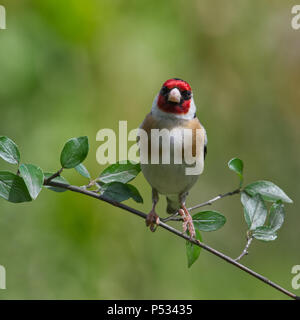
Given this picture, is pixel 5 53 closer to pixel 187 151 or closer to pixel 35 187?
pixel 187 151

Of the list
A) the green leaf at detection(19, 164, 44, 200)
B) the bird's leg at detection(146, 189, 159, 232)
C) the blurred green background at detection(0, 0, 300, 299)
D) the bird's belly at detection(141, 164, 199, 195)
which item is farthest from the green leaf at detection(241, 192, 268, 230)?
the blurred green background at detection(0, 0, 300, 299)

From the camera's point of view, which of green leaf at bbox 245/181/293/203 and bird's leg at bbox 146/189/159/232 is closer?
green leaf at bbox 245/181/293/203

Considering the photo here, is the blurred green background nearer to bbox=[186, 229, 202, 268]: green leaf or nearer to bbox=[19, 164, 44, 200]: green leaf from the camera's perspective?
bbox=[186, 229, 202, 268]: green leaf

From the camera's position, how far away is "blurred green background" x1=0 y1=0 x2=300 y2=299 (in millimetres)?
2902

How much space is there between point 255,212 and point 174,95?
74 centimetres

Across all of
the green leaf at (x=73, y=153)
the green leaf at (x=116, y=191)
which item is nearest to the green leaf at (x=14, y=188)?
the green leaf at (x=73, y=153)

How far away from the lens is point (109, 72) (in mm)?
3490

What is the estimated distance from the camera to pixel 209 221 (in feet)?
6.15

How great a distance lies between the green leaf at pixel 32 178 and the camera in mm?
1490

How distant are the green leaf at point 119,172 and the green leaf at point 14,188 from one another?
327mm

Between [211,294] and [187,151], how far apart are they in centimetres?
143

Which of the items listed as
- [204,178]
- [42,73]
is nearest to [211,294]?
[204,178]

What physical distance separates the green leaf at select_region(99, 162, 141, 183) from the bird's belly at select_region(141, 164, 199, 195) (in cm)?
44

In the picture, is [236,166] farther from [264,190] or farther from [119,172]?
[119,172]
